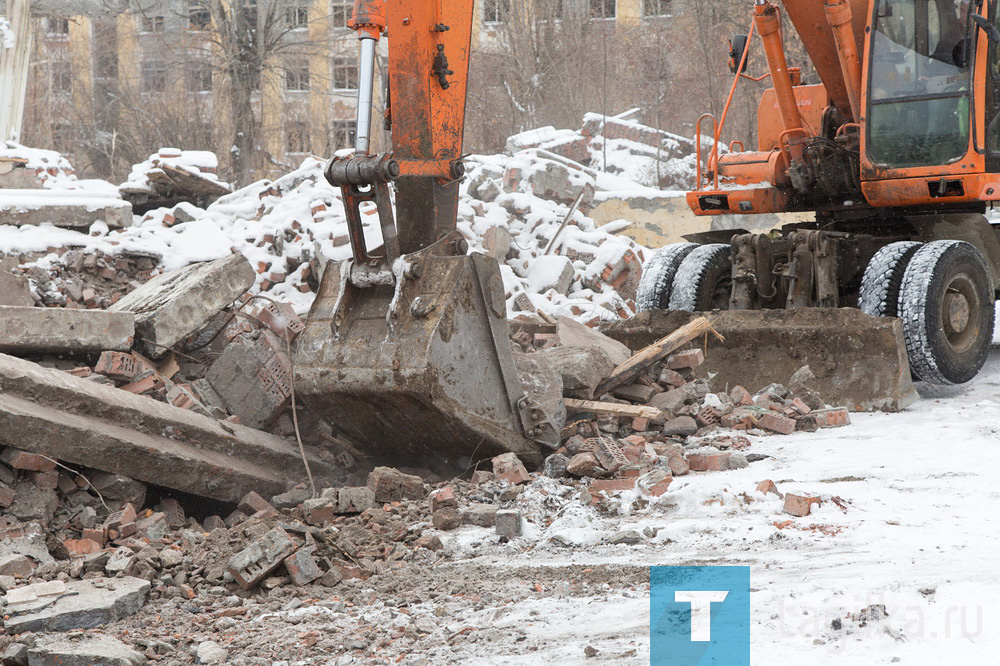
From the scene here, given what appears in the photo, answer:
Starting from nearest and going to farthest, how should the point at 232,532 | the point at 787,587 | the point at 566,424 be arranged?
the point at 787,587 → the point at 232,532 → the point at 566,424

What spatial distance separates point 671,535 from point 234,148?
17351 millimetres

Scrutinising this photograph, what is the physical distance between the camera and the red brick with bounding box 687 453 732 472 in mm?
4922

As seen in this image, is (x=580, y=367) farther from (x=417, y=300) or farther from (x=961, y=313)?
(x=961, y=313)

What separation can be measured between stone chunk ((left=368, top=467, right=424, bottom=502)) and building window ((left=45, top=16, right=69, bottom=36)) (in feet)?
86.3

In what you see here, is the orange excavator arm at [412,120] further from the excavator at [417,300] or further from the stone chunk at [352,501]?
the stone chunk at [352,501]

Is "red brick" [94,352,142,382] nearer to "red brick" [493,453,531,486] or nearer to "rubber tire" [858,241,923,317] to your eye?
"red brick" [493,453,531,486]

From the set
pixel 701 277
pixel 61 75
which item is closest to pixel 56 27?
pixel 61 75

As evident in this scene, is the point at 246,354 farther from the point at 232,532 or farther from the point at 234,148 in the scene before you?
the point at 234,148

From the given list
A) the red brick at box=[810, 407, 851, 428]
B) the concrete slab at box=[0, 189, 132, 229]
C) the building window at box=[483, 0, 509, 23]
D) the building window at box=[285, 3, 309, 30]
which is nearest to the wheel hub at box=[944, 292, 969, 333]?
the red brick at box=[810, 407, 851, 428]

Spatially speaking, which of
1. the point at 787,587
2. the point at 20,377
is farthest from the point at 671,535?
the point at 20,377

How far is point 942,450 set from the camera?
502 cm

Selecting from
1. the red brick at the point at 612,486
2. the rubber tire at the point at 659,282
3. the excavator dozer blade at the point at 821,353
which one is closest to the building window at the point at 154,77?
the rubber tire at the point at 659,282

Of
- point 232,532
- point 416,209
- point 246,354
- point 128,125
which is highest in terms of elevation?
point 128,125

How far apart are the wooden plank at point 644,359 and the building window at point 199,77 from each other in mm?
16376
